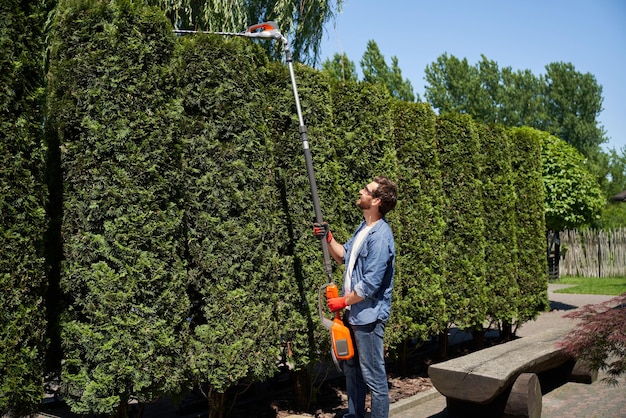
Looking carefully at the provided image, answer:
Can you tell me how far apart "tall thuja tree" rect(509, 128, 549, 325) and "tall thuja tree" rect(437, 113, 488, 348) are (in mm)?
1358

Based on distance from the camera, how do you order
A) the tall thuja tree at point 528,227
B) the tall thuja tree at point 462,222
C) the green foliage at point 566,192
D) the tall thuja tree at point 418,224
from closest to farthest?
1. the tall thuja tree at point 418,224
2. the tall thuja tree at point 462,222
3. the tall thuja tree at point 528,227
4. the green foliage at point 566,192

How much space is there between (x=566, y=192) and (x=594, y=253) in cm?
1021

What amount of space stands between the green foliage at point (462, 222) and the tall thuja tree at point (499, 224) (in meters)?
0.33

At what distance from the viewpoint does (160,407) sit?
21.2ft

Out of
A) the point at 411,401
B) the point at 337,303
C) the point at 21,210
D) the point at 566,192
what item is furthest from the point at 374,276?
the point at 566,192

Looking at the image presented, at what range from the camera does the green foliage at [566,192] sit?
1480 cm

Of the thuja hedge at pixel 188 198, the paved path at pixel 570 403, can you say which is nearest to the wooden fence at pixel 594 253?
the paved path at pixel 570 403

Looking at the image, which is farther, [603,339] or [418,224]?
[418,224]

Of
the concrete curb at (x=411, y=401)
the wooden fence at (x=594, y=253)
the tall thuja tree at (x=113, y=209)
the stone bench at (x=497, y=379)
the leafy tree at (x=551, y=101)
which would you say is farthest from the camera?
the leafy tree at (x=551, y=101)

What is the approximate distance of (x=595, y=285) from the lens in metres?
20.3

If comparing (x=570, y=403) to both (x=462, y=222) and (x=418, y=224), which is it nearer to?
(x=418, y=224)

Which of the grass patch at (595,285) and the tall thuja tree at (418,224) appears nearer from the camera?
the tall thuja tree at (418,224)

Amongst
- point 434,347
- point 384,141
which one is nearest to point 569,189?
point 434,347

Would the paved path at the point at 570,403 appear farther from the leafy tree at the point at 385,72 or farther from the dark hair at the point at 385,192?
the leafy tree at the point at 385,72
